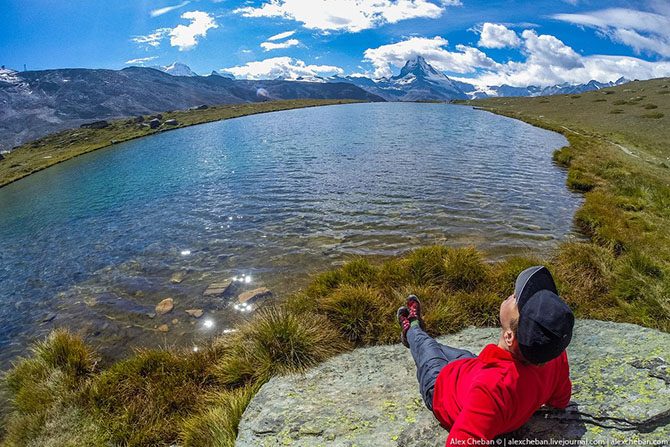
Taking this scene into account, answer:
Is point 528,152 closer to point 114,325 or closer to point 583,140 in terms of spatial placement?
point 583,140

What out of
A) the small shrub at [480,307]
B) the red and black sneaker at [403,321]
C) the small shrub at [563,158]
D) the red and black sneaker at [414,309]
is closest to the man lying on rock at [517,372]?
the red and black sneaker at [403,321]

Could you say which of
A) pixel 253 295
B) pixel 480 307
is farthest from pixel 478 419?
pixel 253 295

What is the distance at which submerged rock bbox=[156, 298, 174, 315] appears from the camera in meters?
10.9

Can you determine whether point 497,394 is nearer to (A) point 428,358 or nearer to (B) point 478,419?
(B) point 478,419

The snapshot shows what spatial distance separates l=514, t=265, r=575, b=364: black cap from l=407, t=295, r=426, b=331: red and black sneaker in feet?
13.3

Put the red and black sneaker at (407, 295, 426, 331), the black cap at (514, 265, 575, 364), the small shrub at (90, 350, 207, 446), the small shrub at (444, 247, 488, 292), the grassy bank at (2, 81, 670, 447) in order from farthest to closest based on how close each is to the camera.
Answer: the small shrub at (444, 247, 488, 292)
the red and black sneaker at (407, 295, 426, 331)
the grassy bank at (2, 81, 670, 447)
the small shrub at (90, 350, 207, 446)
the black cap at (514, 265, 575, 364)

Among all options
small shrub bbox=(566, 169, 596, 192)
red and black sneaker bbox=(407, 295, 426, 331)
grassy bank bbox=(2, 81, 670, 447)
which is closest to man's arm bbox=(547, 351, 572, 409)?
red and black sneaker bbox=(407, 295, 426, 331)

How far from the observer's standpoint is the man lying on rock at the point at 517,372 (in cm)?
376

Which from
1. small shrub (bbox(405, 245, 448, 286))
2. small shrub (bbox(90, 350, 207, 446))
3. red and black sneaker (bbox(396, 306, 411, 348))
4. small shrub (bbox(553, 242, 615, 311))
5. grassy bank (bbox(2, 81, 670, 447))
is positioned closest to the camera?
small shrub (bbox(90, 350, 207, 446))

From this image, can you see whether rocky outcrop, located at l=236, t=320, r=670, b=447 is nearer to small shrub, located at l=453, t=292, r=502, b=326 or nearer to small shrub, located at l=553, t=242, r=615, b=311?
small shrub, located at l=453, t=292, r=502, b=326

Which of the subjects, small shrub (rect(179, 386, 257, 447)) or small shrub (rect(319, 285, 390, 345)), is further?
small shrub (rect(319, 285, 390, 345))

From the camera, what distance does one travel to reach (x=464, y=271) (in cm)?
1021

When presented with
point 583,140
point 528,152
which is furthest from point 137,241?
point 583,140

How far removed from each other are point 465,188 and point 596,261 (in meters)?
11.7
